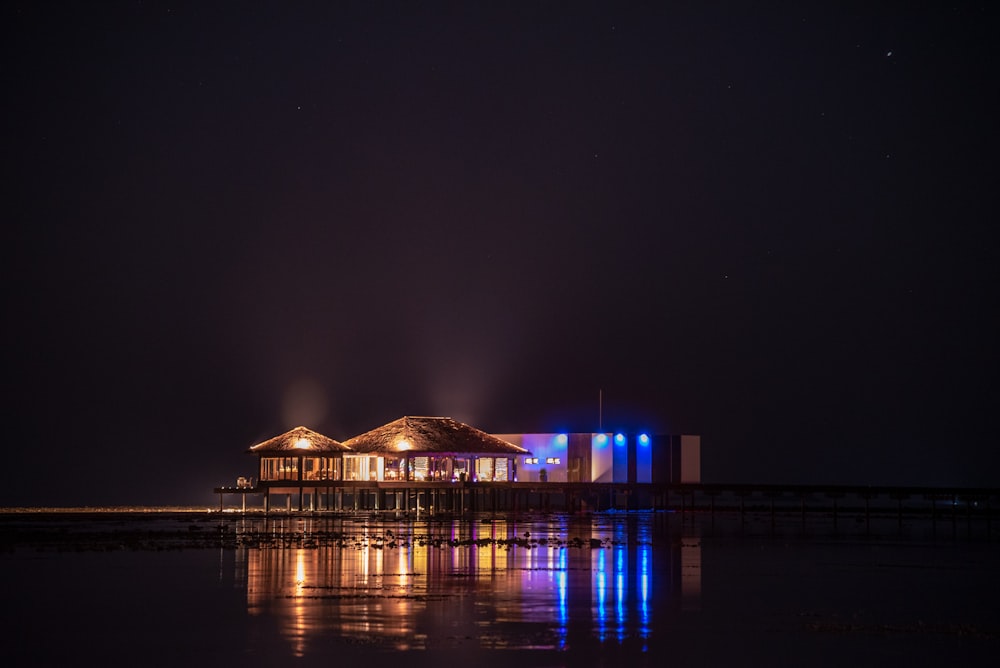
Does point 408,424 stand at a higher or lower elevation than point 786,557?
higher

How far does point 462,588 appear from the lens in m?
29.2

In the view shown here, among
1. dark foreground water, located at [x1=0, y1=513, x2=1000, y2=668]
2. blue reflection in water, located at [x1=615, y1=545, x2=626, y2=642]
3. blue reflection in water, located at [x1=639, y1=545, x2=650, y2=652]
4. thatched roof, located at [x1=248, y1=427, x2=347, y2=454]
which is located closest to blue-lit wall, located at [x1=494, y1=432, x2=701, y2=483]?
thatched roof, located at [x1=248, y1=427, x2=347, y2=454]

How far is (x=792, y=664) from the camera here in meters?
19.5

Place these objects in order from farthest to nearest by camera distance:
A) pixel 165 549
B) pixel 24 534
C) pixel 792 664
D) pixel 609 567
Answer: pixel 24 534
pixel 165 549
pixel 609 567
pixel 792 664

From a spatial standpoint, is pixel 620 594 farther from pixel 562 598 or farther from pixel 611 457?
pixel 611 457

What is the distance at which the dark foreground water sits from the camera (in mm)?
20109

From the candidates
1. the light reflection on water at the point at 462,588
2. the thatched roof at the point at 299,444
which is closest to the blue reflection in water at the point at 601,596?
the light reflection on water at the point at 462,588

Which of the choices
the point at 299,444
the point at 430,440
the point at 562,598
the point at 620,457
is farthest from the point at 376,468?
the point at 562,598

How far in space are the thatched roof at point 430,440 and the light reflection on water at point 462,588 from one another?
34945 millimetres

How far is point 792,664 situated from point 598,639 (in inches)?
125

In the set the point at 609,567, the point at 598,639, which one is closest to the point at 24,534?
the point at 609,567

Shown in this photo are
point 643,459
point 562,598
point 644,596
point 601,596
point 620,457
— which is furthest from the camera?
point 643,459

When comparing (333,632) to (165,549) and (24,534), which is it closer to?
(165,549)

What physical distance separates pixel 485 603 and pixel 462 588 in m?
3.19
